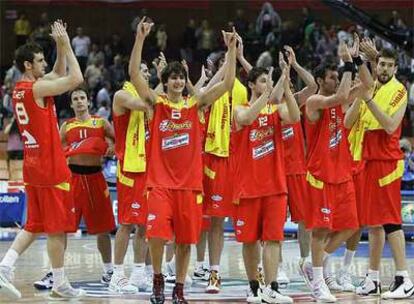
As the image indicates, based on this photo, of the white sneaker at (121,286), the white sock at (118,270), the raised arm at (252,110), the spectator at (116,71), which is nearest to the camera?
the raised arm at (252,110)

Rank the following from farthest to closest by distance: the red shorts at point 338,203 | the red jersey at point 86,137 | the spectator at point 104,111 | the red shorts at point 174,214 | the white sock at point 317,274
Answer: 1. the spectator at point 104,111
2. the red jersey at point 86,137
3. the red shorts at point 338,203
4. the white sock at point 317,274
5. the red shorts at point 174,214

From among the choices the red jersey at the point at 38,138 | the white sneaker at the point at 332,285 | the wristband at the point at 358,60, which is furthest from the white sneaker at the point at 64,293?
the wristband at the point at 358,60

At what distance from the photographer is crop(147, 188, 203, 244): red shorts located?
9.93m

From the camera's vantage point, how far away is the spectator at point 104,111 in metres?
24.5

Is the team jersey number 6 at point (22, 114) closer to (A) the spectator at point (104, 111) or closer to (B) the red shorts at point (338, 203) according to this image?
(B) the red shorts at point (338, 203)

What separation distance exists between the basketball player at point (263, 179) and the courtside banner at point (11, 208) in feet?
30.8

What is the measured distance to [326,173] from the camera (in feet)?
36.4

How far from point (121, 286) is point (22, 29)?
20.3m

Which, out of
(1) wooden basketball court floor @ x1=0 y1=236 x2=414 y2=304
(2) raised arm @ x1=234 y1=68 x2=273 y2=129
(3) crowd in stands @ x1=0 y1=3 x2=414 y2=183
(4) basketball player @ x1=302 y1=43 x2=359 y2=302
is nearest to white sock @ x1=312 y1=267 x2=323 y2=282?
(4) basketball player @ x1=302 y1=43 x2=359 y2=302

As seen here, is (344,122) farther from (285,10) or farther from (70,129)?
(285,10)

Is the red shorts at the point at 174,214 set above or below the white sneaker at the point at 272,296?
above

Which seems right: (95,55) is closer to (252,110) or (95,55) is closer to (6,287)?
(6,287)

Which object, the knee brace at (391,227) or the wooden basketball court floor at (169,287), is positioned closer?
the wooden basketball court floor at (169,287)

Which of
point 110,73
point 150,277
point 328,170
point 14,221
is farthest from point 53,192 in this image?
point 110,73
